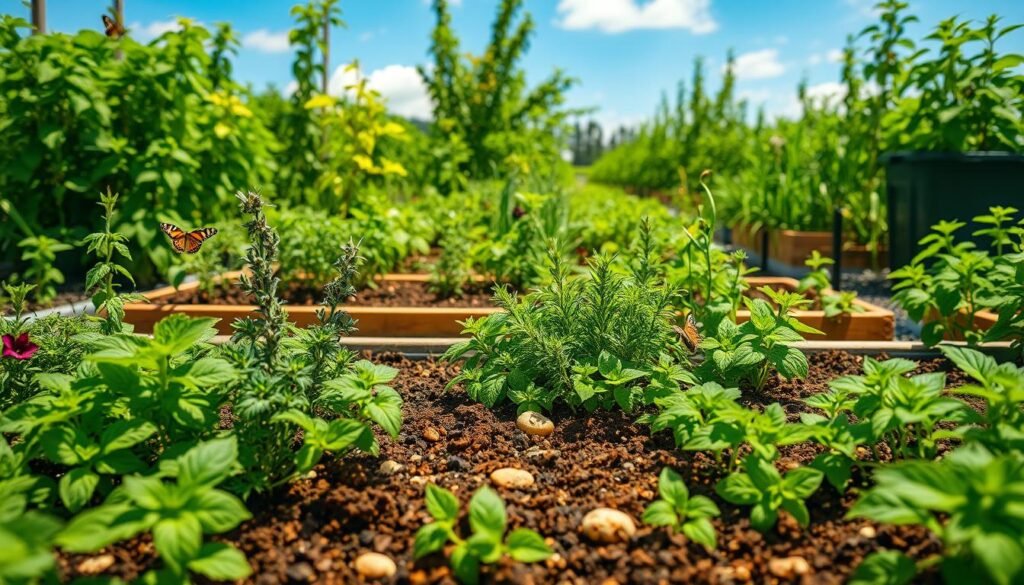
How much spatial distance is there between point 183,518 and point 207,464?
126 millimetres

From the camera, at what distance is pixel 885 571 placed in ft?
4.19

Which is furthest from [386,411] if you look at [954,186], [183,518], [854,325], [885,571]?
[954,186]

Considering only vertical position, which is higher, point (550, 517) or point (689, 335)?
point (689, 335)

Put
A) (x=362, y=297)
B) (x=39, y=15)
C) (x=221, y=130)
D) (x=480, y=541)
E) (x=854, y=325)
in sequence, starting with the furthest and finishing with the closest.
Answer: (x=39, y=15)
(x=221, y=130)
(x=362, y=297)
(x=854, y=325)
(x=480, y=541)

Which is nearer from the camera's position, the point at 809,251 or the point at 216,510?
the point at 216,510

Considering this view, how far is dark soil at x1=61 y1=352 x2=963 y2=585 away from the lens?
4.77 feet

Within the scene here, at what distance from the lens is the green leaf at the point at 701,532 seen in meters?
1.46

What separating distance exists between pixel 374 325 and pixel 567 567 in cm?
213

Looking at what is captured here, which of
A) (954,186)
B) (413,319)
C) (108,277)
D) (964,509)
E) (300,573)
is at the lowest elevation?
(300,573)

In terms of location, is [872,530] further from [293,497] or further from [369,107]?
[369,107]

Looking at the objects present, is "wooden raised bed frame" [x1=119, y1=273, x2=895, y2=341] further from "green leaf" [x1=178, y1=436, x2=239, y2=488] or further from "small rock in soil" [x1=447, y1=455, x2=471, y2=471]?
"green leaf" [x1=178, y1=436, x2=239, y2=488]

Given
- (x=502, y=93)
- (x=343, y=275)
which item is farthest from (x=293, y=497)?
(x=502, y=93)

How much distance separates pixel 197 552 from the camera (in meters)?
1.28

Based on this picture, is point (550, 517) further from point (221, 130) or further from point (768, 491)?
point (221, 130)
